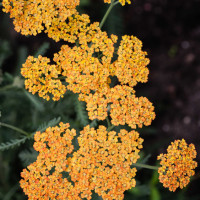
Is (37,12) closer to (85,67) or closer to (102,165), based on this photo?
(85,67)

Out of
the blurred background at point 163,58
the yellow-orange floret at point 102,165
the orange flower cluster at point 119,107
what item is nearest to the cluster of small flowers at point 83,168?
the yellow-orange floret at point 102,165

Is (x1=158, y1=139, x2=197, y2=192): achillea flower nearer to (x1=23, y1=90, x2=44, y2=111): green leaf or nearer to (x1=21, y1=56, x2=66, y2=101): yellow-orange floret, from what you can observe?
(x1=21, y1=56, x2=66, y2=101): yellow-orange floret

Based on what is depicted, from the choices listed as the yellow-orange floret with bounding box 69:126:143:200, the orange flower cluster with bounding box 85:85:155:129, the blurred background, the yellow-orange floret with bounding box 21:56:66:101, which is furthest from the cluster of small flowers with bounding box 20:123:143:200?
the blurred background

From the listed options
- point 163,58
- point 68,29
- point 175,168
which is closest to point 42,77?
point 68,29

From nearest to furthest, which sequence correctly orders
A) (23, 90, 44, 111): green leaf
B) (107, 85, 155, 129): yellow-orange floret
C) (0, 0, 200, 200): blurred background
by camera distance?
1. (107, 85, 155, 129): yellow-orange floret
2. (23, 90, 44, 111): green leaf
3. (0, 0, 200, 200): blurred background

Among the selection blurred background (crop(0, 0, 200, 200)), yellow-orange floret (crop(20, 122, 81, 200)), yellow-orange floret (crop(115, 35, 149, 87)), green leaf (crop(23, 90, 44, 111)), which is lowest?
yellow-orange floret (crop(20, 122, 81, 200))

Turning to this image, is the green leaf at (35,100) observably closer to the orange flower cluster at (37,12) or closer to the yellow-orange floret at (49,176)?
the yellow-orange floret at (49,176)
